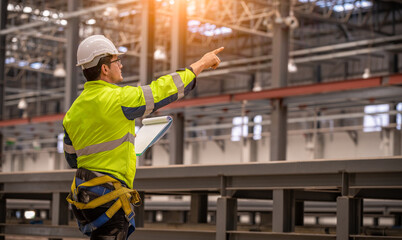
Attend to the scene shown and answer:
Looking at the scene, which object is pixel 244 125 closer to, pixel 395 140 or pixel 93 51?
pixel 395 140

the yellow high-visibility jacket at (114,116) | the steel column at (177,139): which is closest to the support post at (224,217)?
the yellow high-visibility jacket at (114,116)

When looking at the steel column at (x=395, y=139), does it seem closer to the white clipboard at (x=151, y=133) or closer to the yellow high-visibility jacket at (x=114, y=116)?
the white clipboard at (x=151, y=133)

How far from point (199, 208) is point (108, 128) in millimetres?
4921

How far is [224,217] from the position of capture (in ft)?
19.6

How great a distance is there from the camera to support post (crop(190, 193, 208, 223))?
8.24 metres

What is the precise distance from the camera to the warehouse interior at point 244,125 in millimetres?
5754

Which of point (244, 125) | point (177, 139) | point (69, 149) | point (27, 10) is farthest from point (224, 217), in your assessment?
point (27, 10)

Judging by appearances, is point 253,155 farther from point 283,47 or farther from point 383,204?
point 383,204

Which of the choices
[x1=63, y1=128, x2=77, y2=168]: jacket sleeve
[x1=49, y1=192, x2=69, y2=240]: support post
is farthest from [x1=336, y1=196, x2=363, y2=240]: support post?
[x1=49, y1=192, x2=69, y2=240]: support post

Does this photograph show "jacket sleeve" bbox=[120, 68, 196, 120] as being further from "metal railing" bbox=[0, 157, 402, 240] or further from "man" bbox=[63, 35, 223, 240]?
"metal railing" bbox=[0, 157, 402, 240]

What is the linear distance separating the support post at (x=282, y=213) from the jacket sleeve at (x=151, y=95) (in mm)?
2434

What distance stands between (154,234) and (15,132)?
14.1 meters

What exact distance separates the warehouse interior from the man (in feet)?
7.17

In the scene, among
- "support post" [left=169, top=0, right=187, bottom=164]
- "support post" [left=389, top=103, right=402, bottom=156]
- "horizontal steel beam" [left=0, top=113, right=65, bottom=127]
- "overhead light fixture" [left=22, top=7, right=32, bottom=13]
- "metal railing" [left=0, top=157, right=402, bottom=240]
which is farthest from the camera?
"support post" [left=389, top=103, right=402, bottom=156]
